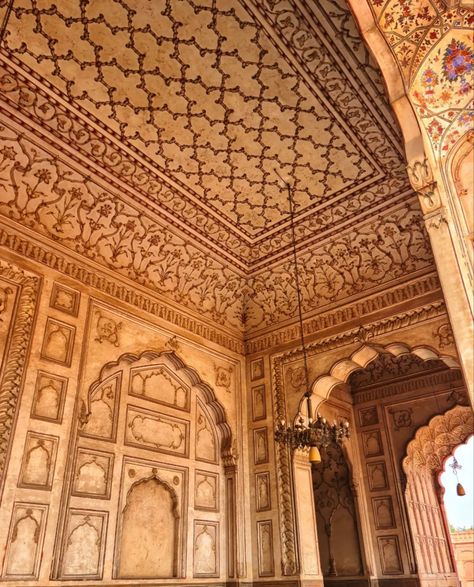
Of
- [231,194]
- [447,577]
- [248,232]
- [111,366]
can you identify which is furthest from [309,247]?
[447,577]

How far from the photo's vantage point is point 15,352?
4688 millimetres

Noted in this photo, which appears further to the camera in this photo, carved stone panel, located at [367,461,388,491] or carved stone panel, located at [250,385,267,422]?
carved stone panel, located at [367,461,388,491]

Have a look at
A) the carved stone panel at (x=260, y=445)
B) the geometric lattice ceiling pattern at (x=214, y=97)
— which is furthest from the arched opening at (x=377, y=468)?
the geometric lattice ceiling pattern at (x=214, y=97)

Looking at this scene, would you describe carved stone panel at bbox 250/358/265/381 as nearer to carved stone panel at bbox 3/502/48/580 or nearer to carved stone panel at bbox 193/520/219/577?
carved stone panel at bbox 193/520/219/577

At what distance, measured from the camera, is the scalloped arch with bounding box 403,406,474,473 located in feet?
26.8

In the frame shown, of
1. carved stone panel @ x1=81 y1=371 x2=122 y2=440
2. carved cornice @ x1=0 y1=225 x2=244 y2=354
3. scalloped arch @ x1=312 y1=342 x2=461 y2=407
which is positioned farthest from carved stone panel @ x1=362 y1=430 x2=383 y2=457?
carved stone panel @ x1=81 y1=371 x2=122 y2=440

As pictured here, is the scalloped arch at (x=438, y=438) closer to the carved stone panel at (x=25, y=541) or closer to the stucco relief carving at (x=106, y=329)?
the stucco relief carving at (x=106, y=329)

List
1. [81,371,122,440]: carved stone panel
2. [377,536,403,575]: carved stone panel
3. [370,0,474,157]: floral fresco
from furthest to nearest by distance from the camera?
[377,536,403,575]: carved stone panel, [81,371,122,440]: carved stone panel, [370,0,474,157]: floral fresco

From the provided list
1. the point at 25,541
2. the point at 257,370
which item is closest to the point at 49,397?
the point at 25,541

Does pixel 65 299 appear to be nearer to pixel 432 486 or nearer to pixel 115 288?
pixel 115 288

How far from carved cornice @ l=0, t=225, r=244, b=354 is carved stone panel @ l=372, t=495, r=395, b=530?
3.37m

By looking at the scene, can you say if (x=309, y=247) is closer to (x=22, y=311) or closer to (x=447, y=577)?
(x=22, y=311)

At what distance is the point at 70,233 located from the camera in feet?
18.2

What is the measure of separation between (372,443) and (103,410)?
196 inches
